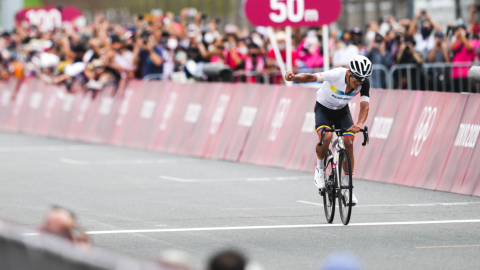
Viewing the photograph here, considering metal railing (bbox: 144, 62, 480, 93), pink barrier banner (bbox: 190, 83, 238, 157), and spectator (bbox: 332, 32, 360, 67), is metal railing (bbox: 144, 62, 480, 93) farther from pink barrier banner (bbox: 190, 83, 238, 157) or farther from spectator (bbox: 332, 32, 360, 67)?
pink barrier banner (bbox: 190, 83, 238, 157)

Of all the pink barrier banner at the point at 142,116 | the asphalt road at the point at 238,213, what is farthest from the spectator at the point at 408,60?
the pink barrier banner at the point at 142,116

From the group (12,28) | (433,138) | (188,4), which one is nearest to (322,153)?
(433,138)

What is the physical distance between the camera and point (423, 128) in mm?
13898

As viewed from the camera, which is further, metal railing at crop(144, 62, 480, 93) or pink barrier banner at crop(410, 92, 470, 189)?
metal railing at crop(144, 62, 480, 93)

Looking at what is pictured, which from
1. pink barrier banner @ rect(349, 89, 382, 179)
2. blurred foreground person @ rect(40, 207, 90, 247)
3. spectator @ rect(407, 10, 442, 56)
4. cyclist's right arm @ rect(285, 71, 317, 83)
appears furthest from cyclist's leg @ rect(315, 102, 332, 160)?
spectator @ rect(407, 10, 442, 56)

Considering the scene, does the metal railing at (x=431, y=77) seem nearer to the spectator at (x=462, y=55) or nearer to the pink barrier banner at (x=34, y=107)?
the spectator at (x=462, y=55)

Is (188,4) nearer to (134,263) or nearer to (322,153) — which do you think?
(322,153)

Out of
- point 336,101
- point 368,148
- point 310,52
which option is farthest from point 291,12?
point 336,101

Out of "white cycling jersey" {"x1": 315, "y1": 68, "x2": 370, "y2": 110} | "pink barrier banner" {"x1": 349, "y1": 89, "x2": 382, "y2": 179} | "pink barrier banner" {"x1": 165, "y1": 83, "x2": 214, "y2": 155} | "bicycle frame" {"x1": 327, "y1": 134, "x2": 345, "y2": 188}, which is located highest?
"white cycling jersey" {"x1": 315, "y1": 68, "x2": 370, "y2": 110}

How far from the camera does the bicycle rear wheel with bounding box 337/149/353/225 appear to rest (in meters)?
9.99

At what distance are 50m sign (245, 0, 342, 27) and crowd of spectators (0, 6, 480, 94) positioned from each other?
46.5 inches

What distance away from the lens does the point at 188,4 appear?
41781 millimetres

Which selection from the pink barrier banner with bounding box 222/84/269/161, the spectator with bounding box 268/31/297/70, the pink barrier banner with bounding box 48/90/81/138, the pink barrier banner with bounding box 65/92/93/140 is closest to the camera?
the pink barrier banner with bounding box 222/84/269/161

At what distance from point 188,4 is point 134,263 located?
38651 millimetres
